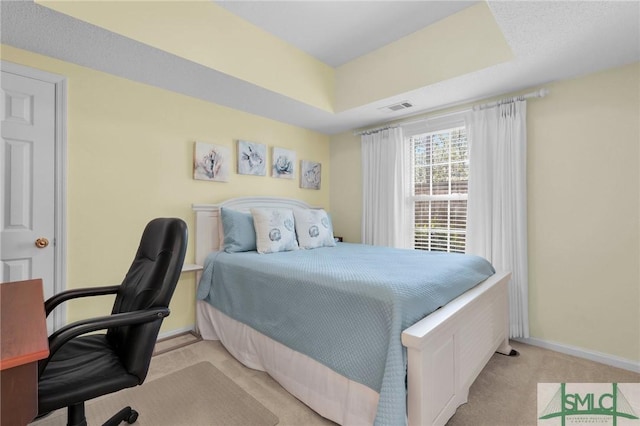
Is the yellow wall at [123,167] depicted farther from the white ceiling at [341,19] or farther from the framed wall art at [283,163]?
the white ceiling at [341,19]

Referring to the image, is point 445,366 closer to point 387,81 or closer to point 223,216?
point 223,216

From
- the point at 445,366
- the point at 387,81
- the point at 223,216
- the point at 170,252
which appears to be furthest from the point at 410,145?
the point at 170,252

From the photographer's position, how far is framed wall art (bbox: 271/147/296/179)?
359 cm

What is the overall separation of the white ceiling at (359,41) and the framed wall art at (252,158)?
14.9 inches

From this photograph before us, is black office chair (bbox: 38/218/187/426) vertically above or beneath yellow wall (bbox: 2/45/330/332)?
beneath

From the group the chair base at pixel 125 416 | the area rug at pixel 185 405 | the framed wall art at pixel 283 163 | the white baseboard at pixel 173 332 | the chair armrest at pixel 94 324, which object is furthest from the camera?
the framed wall art at pixel 283 163

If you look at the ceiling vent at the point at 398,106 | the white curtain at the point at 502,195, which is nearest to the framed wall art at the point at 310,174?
the ceiling vent at the point at 398,106

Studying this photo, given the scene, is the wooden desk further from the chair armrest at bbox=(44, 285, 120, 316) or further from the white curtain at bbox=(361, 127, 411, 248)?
the white curtain at bbox=(361, 127, 411, 248)

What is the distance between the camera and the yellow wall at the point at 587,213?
2.23 m

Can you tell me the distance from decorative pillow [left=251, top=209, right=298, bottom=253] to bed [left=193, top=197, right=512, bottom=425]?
193 millimetres

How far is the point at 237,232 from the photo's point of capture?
2785 mm

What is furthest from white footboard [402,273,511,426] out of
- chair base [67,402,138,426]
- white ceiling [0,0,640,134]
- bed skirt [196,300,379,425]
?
white ceiling [0,0,640,134]

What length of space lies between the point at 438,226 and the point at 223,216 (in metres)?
2.29

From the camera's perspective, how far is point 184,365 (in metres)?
2.21
